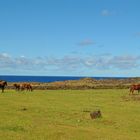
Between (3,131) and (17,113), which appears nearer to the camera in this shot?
(3,131)

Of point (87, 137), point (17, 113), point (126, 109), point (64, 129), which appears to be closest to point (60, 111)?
point (17, 113)

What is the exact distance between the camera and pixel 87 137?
24891mm

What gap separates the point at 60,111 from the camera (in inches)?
1467

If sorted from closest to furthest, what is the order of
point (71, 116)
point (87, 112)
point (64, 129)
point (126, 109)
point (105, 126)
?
point (64, 129) → point (105, 126) → point (71, 116) → point (87, 112) → point (126, 109)

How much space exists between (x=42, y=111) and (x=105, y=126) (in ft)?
28.8

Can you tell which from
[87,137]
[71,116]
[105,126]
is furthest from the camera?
[71,116]

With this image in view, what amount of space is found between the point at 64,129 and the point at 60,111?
10.1 m

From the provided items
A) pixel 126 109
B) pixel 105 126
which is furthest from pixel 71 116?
pixel 126 109

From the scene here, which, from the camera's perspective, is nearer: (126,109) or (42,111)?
(42,111)

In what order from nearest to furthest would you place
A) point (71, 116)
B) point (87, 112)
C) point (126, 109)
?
point (71, 116), point (87, 112), point (126, 109)

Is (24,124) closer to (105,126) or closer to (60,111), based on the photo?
(105,126)

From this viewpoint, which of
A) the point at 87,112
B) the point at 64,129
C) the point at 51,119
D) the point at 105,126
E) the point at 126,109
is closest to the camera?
the point at 64,129

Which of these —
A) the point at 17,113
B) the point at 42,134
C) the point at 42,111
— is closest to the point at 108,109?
the point at 42,111

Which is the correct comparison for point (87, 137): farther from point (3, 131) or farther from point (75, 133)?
point (3, 131)
